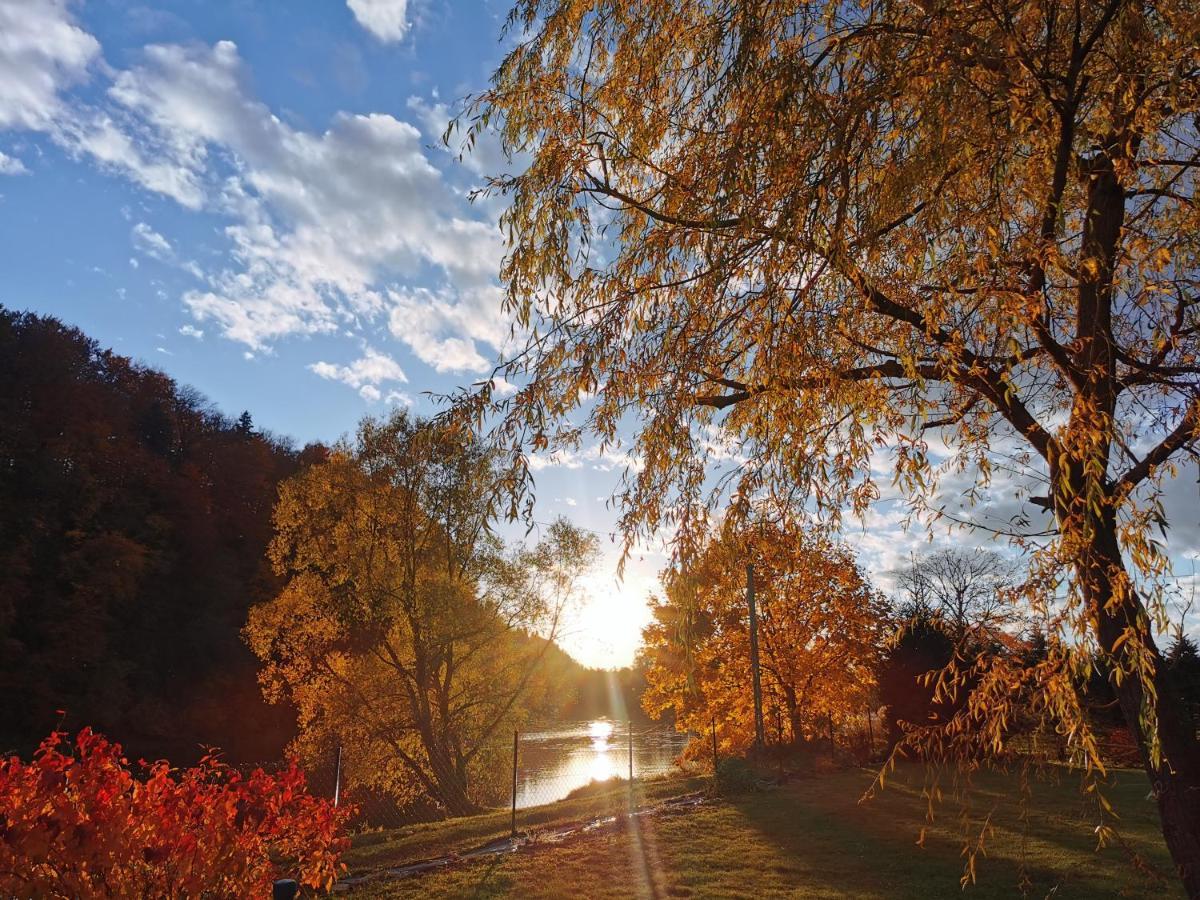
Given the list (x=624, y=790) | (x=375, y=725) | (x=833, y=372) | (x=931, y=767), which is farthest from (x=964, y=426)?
(x=375, y=725)

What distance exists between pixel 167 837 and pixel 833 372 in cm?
463

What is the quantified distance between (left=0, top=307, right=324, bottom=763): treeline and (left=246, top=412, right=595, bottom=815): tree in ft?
29.8

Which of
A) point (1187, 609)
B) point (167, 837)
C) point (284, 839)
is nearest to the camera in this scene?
point (1187, 609)

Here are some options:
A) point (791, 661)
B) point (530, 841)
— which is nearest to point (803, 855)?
point (530, 841)

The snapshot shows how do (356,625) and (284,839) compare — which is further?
(356,625)

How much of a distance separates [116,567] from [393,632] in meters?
14.7

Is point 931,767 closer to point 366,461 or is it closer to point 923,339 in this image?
point 923,339

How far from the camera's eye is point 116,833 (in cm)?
381

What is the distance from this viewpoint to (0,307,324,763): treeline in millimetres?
22938

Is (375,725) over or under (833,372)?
under

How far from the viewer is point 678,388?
383 cm

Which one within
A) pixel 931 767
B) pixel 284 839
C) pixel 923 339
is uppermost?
pixel 923 339

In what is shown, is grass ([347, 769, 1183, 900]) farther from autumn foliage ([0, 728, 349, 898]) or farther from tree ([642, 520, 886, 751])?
tree ([642, 520, 886, 751])

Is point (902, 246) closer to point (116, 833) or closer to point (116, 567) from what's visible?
point (116, 833)
